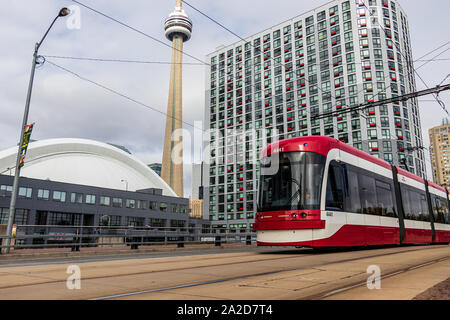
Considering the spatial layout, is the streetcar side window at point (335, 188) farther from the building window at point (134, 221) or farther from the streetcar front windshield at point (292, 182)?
the building window at point (134, 221)

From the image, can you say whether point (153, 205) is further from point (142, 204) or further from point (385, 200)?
point (385, 200)

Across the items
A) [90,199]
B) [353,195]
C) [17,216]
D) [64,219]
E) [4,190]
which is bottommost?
[353,195]

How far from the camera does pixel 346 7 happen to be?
78.3 m

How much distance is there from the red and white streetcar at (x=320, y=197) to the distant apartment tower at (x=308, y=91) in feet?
185

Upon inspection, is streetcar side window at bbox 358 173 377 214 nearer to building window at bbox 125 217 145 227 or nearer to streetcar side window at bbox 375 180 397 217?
streetcar side window at bbox 375 180 397 217

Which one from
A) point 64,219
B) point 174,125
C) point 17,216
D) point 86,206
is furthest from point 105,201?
point 174,125

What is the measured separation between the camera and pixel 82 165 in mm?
76000

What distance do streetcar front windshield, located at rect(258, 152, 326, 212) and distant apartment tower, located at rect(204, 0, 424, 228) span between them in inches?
2340

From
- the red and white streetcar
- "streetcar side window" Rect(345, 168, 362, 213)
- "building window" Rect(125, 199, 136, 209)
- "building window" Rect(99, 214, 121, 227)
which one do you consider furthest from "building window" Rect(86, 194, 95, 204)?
"streetcar side window" Rect(345, 168, 362, 213)

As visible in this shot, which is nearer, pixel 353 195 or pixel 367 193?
pixel 353 195

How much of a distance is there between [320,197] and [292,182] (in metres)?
1.03

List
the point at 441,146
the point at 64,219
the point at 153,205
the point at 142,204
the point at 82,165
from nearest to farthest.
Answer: the point at 64,219 < the point at 142,204 < the point at 153,205 < the point at 82,165 < the point at 441,146

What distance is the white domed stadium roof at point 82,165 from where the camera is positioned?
67.9m

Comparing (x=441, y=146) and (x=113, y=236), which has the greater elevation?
(x=441, y=146)
